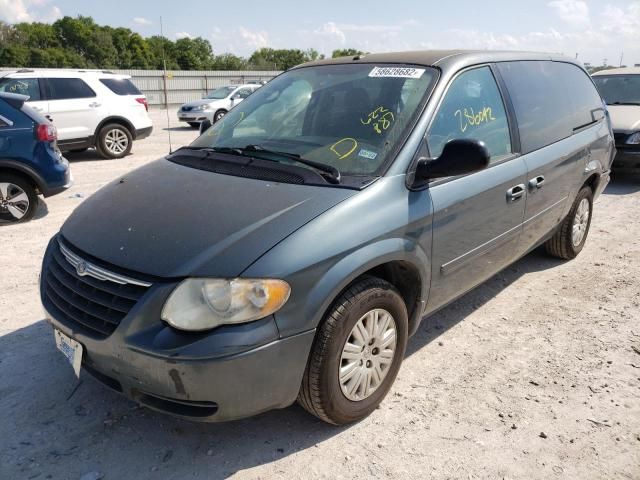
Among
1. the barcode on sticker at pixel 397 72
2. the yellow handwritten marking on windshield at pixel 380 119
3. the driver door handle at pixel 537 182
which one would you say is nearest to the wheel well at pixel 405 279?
the yellow handwritten marking on windshield at pixel 380 119

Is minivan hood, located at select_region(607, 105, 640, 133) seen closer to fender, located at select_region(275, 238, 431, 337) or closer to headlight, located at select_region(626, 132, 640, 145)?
headlight, located at select_region(626, 132, 640, 145)

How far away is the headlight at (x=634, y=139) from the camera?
26.7ft

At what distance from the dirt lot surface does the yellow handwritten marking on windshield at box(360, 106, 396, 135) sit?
1.48 m

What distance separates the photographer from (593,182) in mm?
5125

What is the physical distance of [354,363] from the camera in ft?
8.67

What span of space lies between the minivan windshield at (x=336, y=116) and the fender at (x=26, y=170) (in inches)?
140

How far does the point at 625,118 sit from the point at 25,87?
34.7 feet

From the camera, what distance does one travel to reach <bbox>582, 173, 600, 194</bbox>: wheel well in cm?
498

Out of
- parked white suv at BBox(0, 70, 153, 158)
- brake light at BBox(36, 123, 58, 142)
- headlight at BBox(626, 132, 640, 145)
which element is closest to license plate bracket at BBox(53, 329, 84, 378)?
brake light at BBox(36, 123, 58, 142)

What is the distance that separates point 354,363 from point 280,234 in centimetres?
78

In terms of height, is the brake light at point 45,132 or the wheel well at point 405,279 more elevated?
the brake light at point 45,132

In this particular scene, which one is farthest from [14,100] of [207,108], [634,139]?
[207,108]

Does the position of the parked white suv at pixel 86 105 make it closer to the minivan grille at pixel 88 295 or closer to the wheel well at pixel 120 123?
the wheel well at pixel 120 123

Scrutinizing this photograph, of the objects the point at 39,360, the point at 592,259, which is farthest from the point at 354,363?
the point at 592,259
